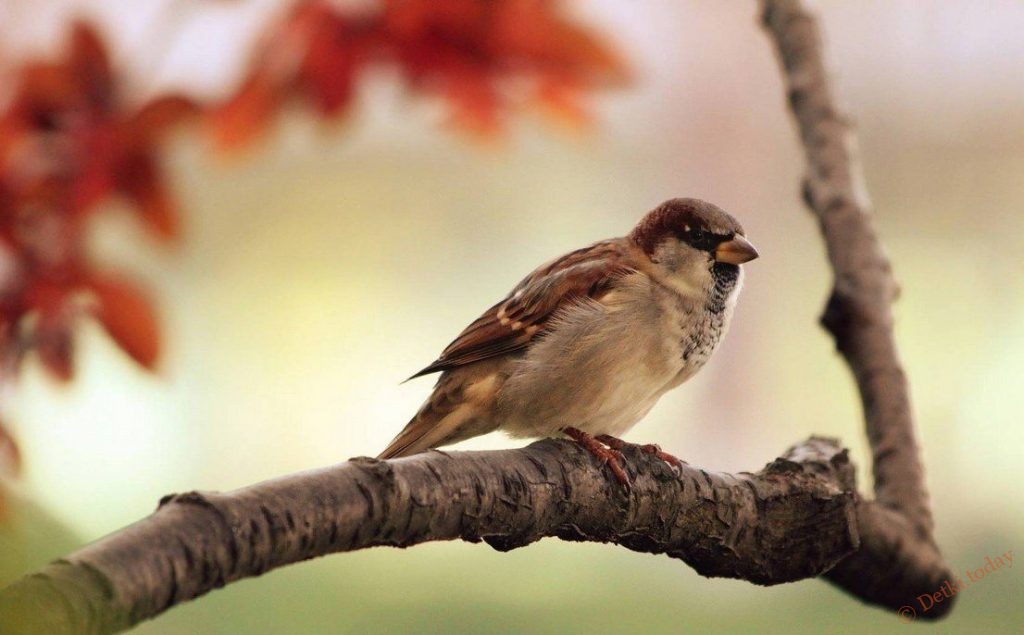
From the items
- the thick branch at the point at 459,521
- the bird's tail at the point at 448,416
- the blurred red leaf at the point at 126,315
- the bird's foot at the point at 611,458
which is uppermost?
the blurred red leaf at the point at 126,315

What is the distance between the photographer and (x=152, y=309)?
111cm

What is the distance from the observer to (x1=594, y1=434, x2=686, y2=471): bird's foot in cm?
95

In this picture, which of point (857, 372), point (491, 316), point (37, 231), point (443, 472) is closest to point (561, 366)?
point (491, 316)

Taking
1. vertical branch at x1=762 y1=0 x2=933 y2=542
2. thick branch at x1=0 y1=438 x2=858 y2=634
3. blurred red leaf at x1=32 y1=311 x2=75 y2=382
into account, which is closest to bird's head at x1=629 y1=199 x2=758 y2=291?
vertical branch at x1=762 y1=0 x2=933 y2=542

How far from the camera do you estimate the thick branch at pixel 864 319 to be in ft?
3.40

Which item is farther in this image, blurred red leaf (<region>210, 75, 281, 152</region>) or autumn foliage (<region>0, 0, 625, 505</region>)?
blurred red leaf (<region>210, 75, 281, 152</region>)

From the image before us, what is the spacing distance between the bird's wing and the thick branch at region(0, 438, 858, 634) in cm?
27

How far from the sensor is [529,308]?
46.6 inches

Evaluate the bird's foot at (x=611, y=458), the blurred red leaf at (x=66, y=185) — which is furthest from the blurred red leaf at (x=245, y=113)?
the bird's foot at (x=611, y=458)

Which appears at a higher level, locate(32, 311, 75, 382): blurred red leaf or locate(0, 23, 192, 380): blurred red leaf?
locate(0, 23, 192, 380): blurred red leaf

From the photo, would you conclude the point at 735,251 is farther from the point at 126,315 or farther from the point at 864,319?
the point at 126,315

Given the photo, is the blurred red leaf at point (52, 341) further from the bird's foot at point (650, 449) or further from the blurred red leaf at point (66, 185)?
the bird's foot at point (650, 449)

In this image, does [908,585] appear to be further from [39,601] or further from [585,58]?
[39,601]

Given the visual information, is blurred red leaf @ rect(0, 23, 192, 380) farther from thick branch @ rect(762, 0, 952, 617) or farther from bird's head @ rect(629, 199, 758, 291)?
thick branch @ rect(762, 0, 952, 617)
